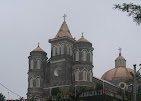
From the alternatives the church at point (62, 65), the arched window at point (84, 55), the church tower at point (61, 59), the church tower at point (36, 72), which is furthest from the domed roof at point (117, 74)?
the church tower at point (36, 72)

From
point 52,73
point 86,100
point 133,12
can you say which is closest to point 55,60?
point 52,73

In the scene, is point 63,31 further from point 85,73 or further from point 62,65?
point 85,73

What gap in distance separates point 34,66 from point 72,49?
337 inches

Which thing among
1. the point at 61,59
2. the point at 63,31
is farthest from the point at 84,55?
the point at 63,31

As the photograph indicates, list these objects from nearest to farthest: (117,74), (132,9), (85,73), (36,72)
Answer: (132,9)
(85,73)
(36,72)
(117,74)

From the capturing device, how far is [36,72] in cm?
6525

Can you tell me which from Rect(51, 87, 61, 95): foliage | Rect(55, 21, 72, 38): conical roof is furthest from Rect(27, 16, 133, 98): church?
Rect(51, 87, 61, 95): foliage

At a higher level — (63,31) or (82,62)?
(63,31)

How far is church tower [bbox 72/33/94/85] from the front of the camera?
61.3 meters

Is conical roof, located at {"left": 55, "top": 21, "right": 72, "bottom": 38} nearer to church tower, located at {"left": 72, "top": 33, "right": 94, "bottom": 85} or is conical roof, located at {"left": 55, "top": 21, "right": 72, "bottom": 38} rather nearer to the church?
the church

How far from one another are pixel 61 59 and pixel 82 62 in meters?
4.28

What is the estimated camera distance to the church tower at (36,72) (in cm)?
6431

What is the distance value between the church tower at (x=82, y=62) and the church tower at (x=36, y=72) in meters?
7.40

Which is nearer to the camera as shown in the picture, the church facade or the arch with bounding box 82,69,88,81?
the arch with bounding box 82,69,88,81
